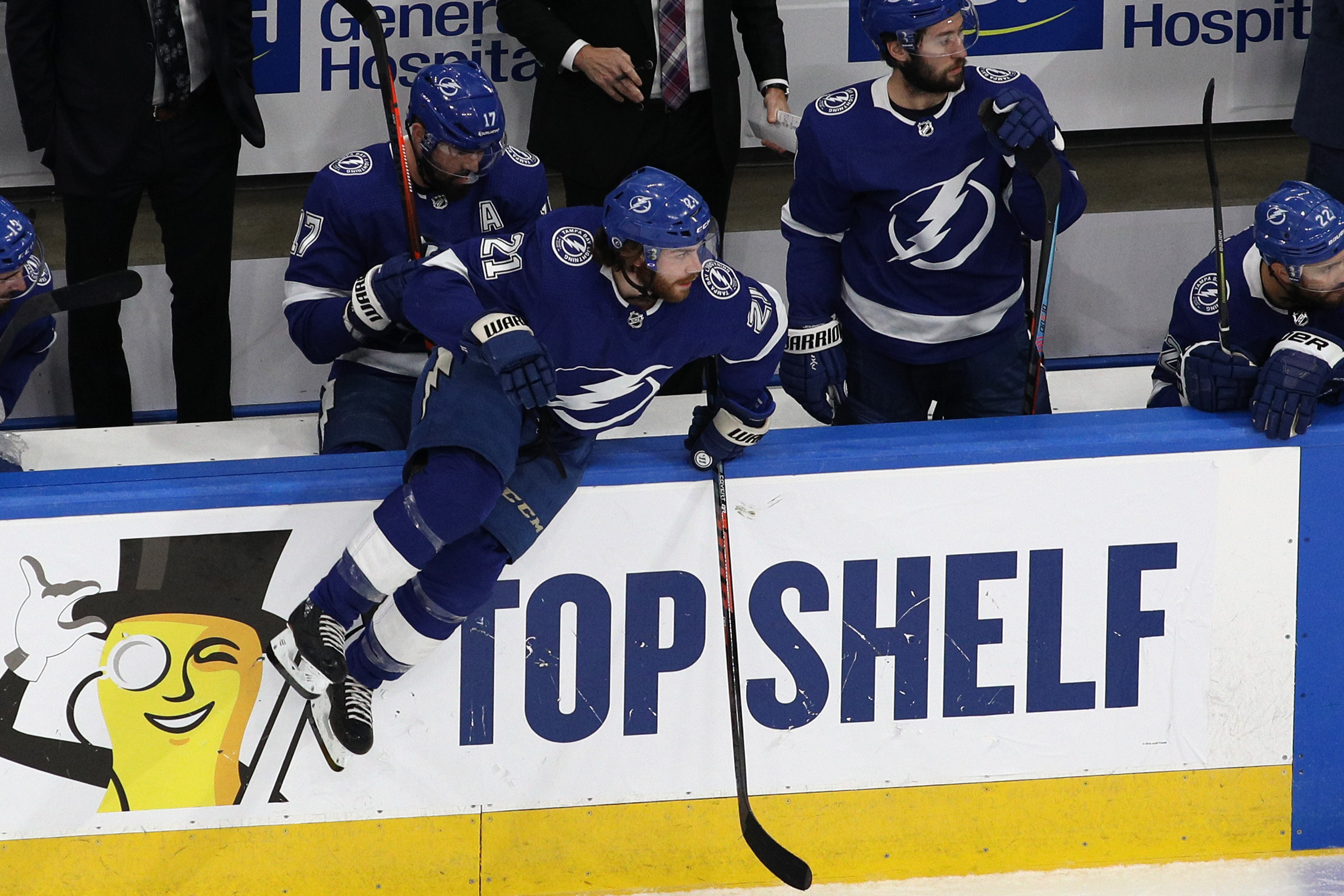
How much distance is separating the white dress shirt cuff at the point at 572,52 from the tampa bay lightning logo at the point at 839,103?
0.88 m

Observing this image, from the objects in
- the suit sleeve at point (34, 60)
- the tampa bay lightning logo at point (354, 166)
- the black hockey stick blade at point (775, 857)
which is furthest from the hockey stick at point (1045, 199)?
the suit sleeve at point (34, 60)

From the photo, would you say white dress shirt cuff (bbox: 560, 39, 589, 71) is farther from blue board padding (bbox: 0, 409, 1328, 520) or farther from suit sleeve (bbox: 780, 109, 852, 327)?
blue board padding (bbox: 0, 409, 1328, 520)

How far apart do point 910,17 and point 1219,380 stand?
2.91 feet

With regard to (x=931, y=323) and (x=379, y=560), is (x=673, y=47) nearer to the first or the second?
(x=931, y=323)

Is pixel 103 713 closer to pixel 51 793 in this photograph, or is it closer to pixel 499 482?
pixel 51 793

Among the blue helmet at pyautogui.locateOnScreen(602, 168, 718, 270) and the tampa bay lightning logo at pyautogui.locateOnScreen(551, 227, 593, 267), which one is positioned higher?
the blue helmet at pyautogui.locateOnScreen(602, 168, 718, 270)

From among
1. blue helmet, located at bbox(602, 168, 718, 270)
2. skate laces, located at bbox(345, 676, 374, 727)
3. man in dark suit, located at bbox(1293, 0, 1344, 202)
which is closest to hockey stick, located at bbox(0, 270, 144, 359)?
skate laces, located at bbox(345, 676, 374, 727)

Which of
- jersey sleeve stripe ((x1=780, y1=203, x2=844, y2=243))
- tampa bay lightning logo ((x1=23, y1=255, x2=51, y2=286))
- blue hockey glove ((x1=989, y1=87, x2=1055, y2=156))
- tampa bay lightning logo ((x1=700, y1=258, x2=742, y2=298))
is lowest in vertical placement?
tampa bay lightning logo ((x1=23, y1=255, x2=51, y2=286))

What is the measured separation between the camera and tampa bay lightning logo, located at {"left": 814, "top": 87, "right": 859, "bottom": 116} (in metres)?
2.87

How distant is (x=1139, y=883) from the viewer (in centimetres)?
266

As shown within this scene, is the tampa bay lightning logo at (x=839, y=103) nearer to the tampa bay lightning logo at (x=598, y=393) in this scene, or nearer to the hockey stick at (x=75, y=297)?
the tampa bay lightning logo at (x=598, y=393)

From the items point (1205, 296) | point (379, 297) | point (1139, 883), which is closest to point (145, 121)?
point (379, 297)

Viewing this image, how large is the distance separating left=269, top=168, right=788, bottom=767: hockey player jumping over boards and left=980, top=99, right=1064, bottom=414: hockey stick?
55 cm

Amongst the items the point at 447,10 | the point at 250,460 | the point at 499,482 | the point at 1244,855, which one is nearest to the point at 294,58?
the point at 447,10
